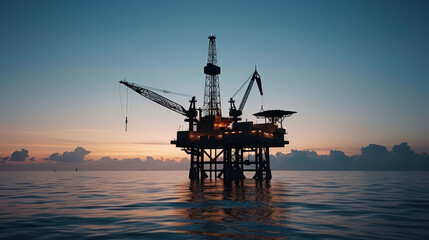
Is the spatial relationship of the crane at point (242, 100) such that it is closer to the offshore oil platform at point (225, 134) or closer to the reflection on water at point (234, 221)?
the offshore oil platform at point (225, 134)

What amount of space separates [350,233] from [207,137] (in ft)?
175

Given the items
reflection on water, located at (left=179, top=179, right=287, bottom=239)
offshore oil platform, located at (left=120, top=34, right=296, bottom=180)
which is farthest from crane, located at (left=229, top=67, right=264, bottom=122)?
reflection on water, located at (left=179, top=179, right=287, bottom=239)

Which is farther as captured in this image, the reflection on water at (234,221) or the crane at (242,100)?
the crane at (242,100)

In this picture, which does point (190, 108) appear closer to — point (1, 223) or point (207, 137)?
point (207, 137)

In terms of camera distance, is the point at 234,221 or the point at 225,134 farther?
the point at 225,134

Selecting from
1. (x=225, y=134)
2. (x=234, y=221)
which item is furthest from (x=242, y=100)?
(x=234, y=221)

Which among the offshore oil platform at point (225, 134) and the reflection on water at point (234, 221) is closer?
the reflection on water at point (234, 221)

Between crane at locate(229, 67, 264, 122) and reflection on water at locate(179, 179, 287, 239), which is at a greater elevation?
crane at locate(229, 67, 264, 122)

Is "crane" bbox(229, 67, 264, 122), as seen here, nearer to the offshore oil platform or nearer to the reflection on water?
the offshore oil platform

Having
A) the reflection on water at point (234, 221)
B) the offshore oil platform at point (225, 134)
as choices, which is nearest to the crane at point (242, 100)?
the offshore oil platform at point (225, 134)

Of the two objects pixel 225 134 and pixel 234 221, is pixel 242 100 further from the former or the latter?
pixel 234 221

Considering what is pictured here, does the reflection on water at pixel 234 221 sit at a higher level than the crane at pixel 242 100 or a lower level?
lower

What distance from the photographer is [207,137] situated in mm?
69562

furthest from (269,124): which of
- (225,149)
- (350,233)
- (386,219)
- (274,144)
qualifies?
(350,233)
